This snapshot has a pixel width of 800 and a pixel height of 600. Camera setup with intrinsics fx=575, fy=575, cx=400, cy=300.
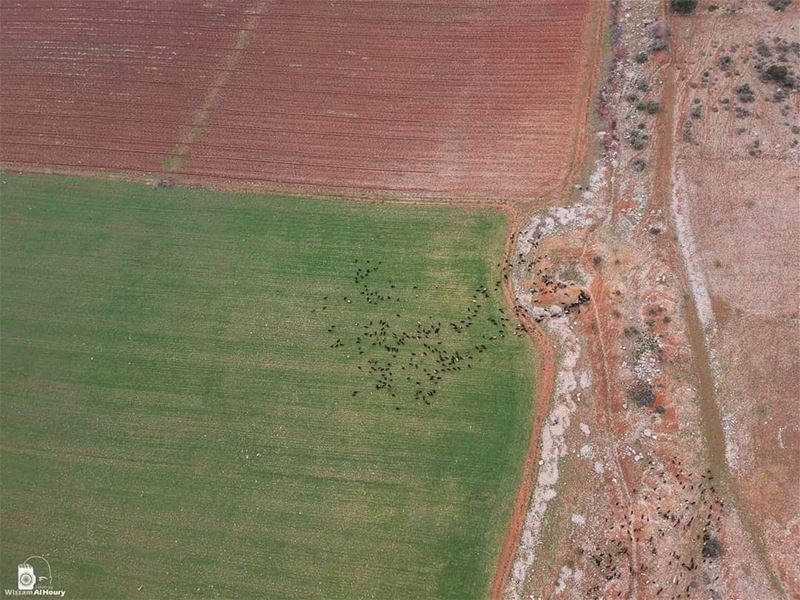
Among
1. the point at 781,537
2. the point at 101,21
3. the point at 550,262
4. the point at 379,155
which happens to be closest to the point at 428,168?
the point at 379,155

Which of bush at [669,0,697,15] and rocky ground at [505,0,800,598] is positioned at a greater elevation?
bush at [669,0,697,15]

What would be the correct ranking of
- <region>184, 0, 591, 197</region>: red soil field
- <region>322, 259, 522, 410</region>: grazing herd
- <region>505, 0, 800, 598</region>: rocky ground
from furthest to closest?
<region>184, 0, 591, 197</region>: red soil field < <region>322, 259, 522, 410</region>: grazing herd < <region>505, 0, 800, 598</region>: rocky ground

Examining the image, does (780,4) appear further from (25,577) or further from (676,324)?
(25,577)

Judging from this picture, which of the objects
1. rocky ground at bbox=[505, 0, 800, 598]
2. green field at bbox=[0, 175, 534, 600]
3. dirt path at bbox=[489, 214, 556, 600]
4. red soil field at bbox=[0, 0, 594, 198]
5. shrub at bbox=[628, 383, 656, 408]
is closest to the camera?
rocky ground at bbox=[505, 0, 800, 598]

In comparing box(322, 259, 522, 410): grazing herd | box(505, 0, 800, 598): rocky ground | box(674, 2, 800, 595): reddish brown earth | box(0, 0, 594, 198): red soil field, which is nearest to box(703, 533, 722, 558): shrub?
box(505, 0, 800, 598): rocky ground

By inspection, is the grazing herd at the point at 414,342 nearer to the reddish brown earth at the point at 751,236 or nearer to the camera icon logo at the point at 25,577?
the reddish brown earth at the point at 751,236

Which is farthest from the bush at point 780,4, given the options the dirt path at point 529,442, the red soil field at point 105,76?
the red soil field at point 105,76

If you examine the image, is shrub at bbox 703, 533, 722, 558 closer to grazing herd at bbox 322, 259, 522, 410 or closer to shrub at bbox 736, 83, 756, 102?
grazing herd at bbox 322, 259, 522, 410

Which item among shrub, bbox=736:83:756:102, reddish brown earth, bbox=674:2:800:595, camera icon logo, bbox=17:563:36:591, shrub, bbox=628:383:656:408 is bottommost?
camera icon logo, bbox=17:563:36:591

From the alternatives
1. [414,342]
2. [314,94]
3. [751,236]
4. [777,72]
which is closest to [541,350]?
[414,342]
